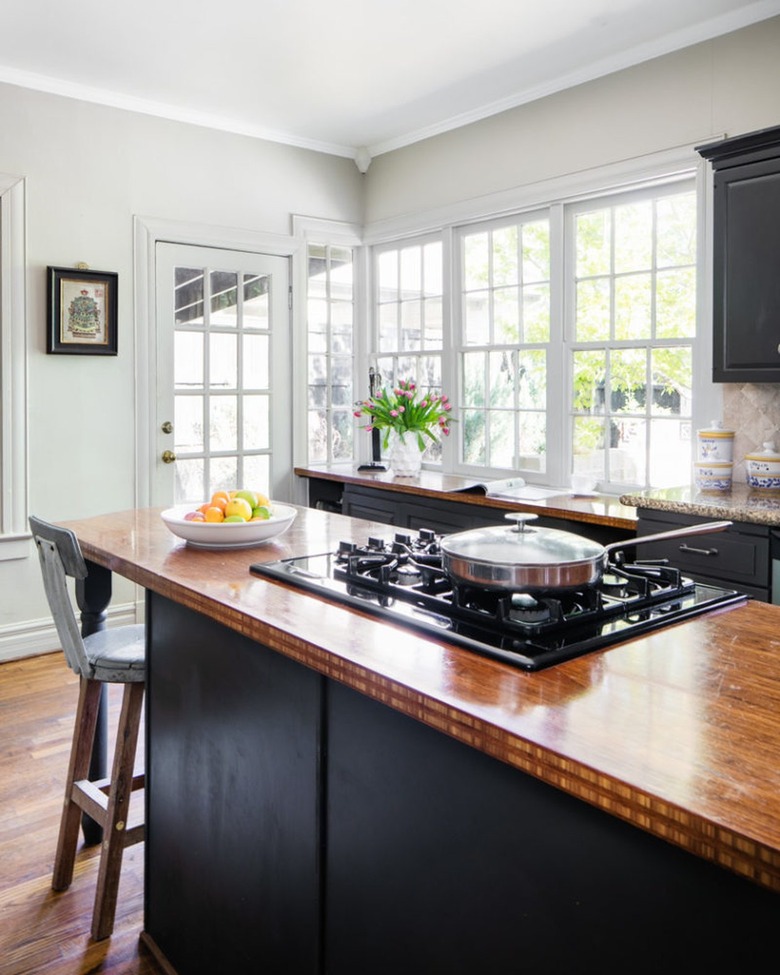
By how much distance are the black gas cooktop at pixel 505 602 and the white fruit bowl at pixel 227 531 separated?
0.96 ft

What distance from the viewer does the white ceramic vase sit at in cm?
483

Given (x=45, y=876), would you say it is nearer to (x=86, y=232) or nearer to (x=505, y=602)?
(x=505, y=602)

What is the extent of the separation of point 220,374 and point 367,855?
394 centimetres

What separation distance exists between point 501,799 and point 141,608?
3.92 m

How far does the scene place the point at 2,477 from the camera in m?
4.18

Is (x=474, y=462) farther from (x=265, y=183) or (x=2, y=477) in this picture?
(x=2, y=477)

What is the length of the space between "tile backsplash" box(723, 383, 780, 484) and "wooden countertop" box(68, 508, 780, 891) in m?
2.05

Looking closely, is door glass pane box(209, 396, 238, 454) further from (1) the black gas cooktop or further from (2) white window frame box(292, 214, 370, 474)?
(1) the black gas cooktop

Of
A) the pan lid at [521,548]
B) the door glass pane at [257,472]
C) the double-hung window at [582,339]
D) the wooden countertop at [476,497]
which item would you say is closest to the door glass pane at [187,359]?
the door glass pane at [257,472]

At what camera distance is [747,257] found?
10.4 ft

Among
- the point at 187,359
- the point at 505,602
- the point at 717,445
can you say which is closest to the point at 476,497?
the point at 717,445

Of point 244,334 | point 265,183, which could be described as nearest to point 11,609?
point 244,334

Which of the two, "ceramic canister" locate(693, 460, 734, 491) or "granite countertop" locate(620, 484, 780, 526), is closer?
"granite countertop" locate(620, 484, 780, 526)

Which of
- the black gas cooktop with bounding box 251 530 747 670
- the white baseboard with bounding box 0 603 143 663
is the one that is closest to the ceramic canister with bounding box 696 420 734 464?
the black gas cooktop with bounding box 251 530 747 670
